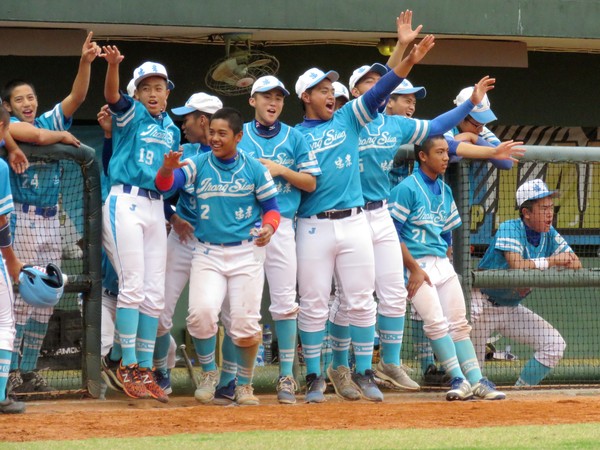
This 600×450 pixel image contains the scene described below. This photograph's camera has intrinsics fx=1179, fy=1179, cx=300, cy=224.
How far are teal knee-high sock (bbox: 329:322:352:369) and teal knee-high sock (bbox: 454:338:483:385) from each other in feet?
2.35

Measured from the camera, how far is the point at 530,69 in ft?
39.3

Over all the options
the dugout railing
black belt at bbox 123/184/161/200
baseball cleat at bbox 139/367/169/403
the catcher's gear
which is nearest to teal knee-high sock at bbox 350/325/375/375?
baseball cleat at bbox 139/367/169/403

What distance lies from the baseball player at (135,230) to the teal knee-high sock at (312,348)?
891 millimetres

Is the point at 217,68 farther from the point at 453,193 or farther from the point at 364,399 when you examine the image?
the point at 364,399

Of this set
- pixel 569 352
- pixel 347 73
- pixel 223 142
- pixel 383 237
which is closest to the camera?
pixel 223 142

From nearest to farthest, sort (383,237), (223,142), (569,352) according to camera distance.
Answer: (223,142) → (383,237) → (569,352)

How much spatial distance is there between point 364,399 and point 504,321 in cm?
147

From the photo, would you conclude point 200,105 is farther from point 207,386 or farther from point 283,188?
point 207,386

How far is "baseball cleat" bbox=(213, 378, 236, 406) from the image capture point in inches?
277

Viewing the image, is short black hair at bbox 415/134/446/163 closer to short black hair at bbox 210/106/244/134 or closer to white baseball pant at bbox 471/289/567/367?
white baseball pant at bbox 471/289/567/367

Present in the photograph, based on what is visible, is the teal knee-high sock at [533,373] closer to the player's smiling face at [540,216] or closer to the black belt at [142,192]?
the player's smiling face at [540,216]

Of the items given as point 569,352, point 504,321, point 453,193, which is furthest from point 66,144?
point 569,352

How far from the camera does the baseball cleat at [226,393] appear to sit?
7039 mm

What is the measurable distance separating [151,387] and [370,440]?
185 cm
